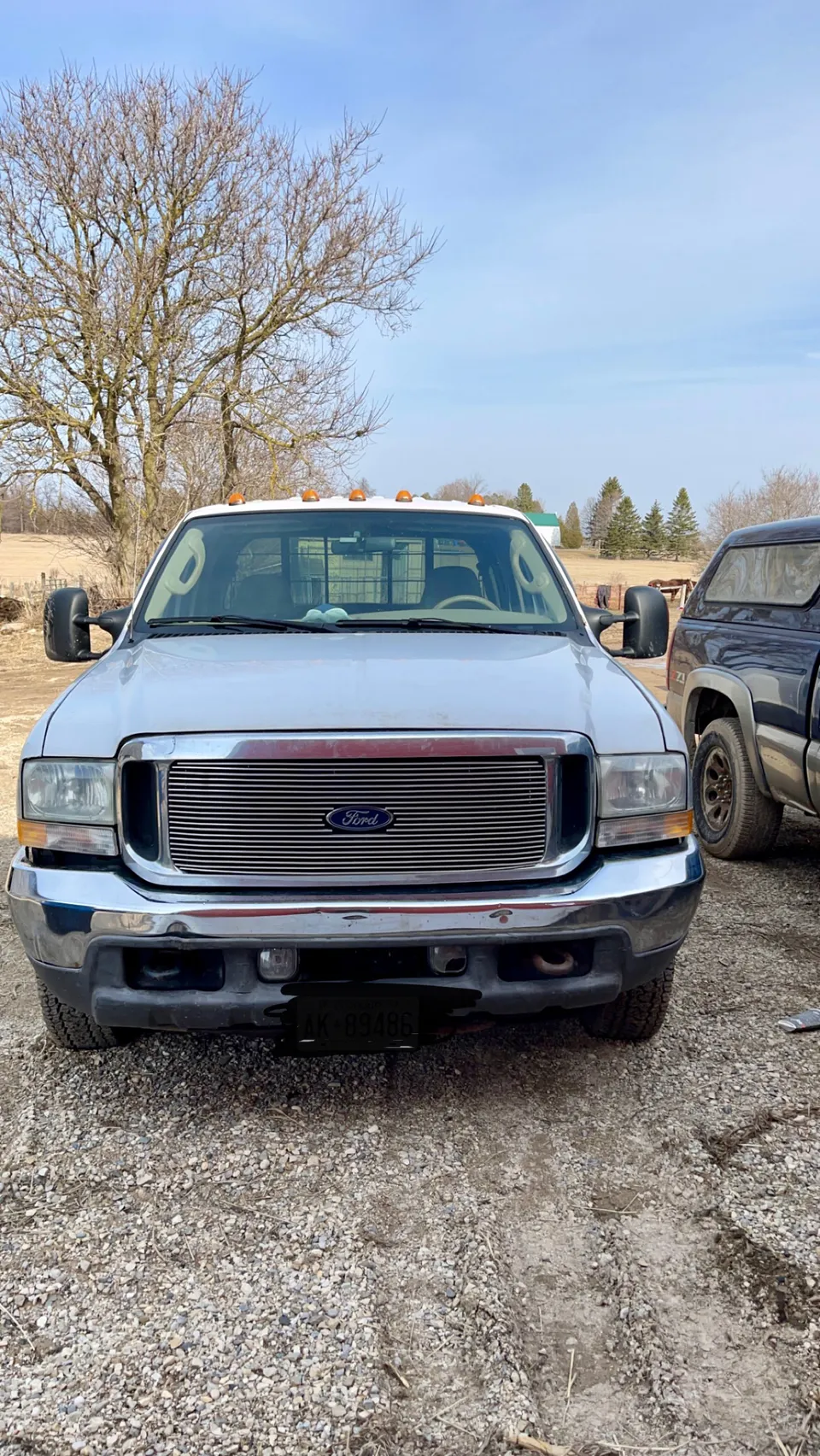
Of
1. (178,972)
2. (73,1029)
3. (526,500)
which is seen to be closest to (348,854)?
(178,972)

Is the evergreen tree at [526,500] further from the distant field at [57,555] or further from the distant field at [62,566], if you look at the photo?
the distant field at [57,555]

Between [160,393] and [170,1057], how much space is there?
17.2 m

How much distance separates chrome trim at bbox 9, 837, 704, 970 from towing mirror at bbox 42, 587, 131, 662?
1455 mm

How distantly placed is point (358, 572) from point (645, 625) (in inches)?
47.4

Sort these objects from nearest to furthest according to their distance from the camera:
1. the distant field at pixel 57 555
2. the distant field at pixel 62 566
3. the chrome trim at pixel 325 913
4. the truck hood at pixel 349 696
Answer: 1. the chrome trim at pixel 325 913
2. the truck hood at pixel 349 696
3. the distant field at pixel 57 555
4. the distant field at pixel 62 566

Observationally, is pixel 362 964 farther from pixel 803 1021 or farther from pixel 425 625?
pixel 803 1021

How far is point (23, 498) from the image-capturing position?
17688 mm

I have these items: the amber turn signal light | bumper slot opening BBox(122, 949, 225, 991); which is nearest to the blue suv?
the amber turn signal light

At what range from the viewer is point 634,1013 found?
3.15m

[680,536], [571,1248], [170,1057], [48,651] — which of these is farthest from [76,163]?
[680,536]

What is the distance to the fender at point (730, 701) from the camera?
5.30 meters

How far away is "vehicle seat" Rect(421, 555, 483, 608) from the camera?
157 inches

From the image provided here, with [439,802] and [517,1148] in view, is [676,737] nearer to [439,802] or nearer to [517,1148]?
[439,802]

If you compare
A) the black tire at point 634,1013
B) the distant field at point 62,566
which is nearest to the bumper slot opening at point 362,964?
the black tire at point 634,1013
